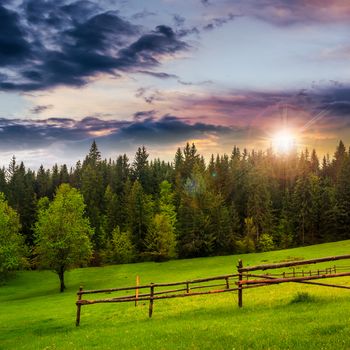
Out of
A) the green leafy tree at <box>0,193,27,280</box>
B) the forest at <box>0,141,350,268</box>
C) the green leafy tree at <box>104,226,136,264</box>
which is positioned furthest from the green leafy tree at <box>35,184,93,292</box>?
the green leafy tree at <box>104,226,136,264</box>

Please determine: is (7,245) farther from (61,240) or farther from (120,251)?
(120,251)

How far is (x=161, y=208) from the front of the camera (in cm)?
11225

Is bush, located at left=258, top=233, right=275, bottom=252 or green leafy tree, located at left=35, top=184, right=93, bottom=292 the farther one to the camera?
bush, located at left=258, top=233, right=275, bottom=252

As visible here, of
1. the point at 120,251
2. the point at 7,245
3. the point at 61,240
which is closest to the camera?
the point at 61,240

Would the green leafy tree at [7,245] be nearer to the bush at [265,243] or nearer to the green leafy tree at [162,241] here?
the green leafy tree at [162,241]

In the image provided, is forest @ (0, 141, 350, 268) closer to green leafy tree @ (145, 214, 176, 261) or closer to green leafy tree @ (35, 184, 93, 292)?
green leafy tree @ (145, 214, 176, 261)

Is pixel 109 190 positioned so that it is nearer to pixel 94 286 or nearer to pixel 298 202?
pixel 298 202

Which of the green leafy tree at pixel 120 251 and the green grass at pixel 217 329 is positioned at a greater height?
the green grass at pixel 217 329

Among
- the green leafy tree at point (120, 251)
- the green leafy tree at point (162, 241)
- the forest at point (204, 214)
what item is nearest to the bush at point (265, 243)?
the forest at point (204, 214)

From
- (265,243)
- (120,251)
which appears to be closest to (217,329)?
(120,251)

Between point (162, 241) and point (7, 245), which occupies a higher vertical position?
point (7, 245)

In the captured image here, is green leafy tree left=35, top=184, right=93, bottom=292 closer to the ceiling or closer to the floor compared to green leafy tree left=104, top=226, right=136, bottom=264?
closer to the ceiling

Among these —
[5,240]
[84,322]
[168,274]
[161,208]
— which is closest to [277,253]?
[168,274]

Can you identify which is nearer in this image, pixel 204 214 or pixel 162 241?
pixel 162 241
